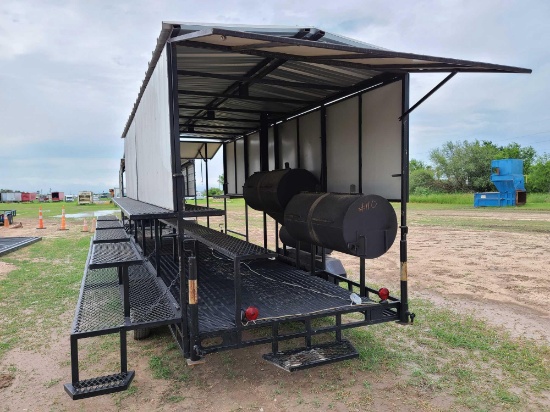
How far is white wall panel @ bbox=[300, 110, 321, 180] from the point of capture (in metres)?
6.71

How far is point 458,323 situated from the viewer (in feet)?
18.4

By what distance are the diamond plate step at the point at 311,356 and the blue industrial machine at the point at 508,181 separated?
28.3m

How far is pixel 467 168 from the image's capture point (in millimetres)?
45688

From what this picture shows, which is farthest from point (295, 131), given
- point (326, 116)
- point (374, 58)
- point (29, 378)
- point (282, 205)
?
point (29, 378)

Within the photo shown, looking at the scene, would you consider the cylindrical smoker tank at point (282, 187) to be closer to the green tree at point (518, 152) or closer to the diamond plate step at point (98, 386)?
the diamond plate step at point (98, 386)

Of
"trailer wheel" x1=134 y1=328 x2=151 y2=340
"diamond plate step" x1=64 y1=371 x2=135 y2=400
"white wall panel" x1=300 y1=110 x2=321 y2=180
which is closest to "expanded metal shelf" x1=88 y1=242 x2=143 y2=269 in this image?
"diamond plate step" x1=64 y1=371 x2=135 y2=400

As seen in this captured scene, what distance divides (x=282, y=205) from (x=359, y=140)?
1.59 m

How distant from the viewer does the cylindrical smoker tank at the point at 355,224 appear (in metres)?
4.34

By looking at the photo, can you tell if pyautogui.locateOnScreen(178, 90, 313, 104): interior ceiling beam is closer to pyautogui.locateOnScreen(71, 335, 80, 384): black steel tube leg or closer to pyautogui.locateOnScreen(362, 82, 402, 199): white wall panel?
pyautogui.locateOnScreen(362, 82, 402, 199): white wall panel

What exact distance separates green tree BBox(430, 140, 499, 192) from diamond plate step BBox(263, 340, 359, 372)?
4612 centimetres

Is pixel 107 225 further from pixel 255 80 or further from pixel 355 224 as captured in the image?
pixel 355 224

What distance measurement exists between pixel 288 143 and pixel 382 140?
9.19ft

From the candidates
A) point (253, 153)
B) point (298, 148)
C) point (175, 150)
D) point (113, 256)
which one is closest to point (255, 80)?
point (298, 148)

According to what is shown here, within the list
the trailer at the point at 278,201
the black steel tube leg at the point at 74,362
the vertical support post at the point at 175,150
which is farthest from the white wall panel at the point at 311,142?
the black steel tube leg at the point at 74,362
